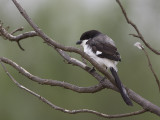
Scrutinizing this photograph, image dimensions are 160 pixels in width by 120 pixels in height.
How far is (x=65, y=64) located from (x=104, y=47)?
12.3m

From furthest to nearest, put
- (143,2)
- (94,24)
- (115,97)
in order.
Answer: (143,2) < (94,24) < (115,97)

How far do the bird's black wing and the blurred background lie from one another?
35.6 ft

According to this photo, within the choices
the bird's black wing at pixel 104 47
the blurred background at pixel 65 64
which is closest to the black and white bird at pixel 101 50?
the bird's black wing at pixel 104 47

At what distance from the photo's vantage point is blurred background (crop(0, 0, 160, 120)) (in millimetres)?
18047

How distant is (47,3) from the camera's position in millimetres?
20375

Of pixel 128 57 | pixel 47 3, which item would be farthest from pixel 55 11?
pixel 128 57

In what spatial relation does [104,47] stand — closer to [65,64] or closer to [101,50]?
[101,50]

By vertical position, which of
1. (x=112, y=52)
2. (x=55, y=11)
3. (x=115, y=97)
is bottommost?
(x=115, y=97)

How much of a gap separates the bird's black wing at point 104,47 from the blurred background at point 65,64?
1084 centimetres

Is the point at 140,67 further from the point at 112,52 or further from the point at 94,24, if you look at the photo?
the point at 112,52

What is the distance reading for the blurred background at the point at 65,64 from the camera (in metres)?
18.0

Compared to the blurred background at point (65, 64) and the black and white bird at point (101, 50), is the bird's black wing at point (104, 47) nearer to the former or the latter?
the black and white bird at point (101, 50)

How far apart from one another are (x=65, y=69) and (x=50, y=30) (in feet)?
5.22

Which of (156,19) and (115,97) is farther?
(156,19)
